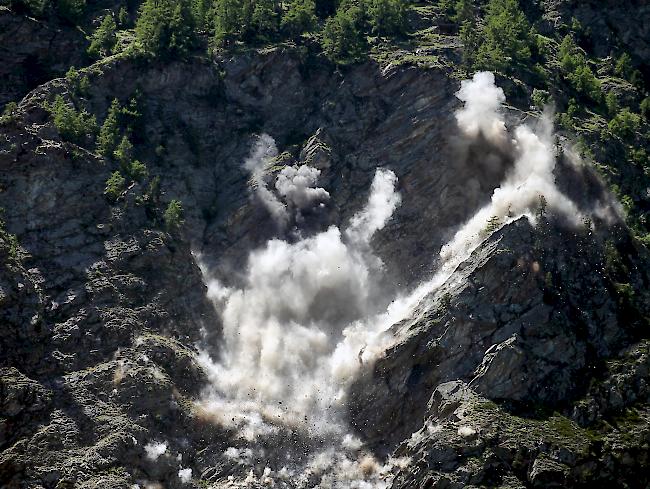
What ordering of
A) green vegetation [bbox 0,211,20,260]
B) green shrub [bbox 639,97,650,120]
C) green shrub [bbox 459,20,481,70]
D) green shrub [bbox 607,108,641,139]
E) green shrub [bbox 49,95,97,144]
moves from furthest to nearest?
green shrub [bbox 639,97,650,120] < green shrub [bbox 459,20,481,70] < green shrub [bbox 607,108,641,139] < green shrub [bbox 49,95,97,144] < green vegetation [bbox 0,211,20,260]

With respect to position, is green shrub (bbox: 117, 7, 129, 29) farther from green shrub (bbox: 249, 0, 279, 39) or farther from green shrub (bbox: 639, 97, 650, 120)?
green shrub (bbox: 639, 97, 650, 120)

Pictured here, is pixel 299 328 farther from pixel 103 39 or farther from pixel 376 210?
pixel 103 39

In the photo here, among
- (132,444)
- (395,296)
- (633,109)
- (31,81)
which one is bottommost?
(132,444)

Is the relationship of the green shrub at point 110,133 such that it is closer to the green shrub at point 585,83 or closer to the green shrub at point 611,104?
the green shrub at point 585,83

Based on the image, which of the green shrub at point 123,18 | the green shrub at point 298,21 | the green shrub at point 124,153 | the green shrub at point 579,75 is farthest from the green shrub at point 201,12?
the green shrub at point 579,75

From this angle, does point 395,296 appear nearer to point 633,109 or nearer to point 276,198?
point 276,198

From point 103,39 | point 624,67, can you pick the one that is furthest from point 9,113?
point 624,67

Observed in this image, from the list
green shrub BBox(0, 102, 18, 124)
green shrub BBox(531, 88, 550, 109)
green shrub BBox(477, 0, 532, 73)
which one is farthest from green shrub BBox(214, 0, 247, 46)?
green shrub BBox(531, 88, 550, 109)

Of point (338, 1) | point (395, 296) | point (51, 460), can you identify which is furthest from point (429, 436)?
point (338, 1)
